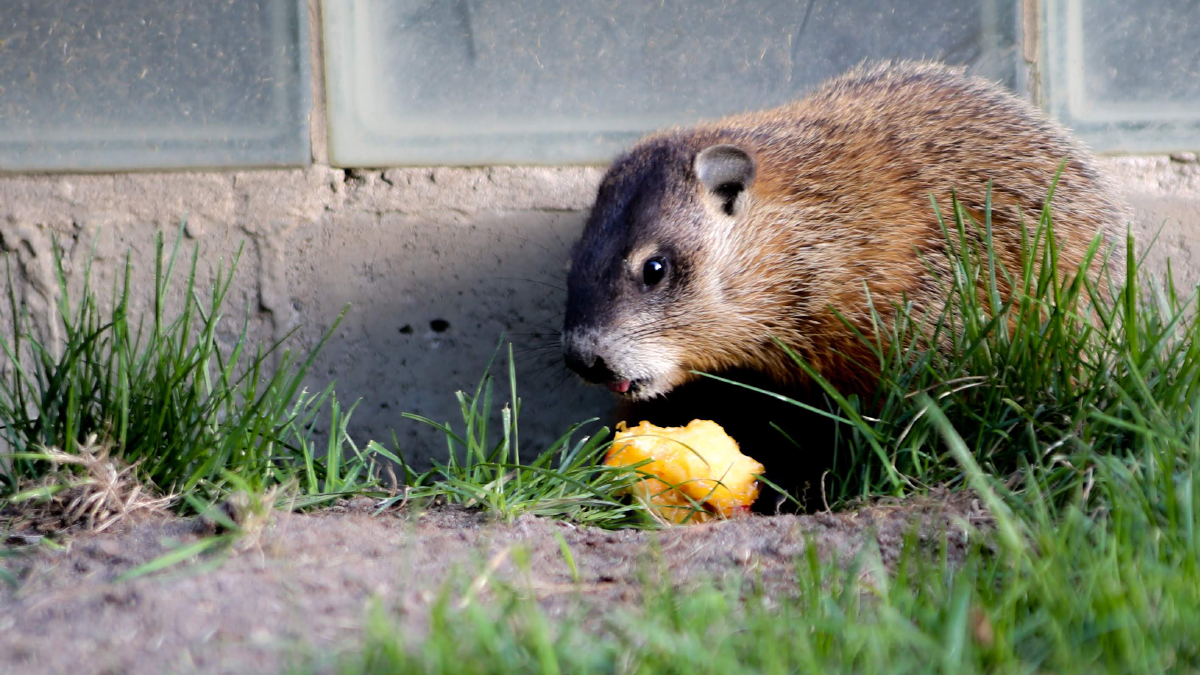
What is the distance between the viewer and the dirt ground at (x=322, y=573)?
162 centimetres

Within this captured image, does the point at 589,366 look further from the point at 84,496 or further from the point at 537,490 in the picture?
the point at 84,496

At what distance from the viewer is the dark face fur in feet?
11.0

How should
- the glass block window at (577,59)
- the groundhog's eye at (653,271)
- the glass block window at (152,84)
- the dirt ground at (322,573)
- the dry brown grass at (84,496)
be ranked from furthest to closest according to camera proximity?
1. the glass block window at (577,59)
2. the glass block window at (152,84)
3. the groundhog's eye at (653,271)
4. the dry brown grass at (84,496)
5. the dirt ground at (322,573)

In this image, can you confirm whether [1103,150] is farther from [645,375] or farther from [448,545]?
[448,545]

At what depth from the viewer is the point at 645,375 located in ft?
11.1

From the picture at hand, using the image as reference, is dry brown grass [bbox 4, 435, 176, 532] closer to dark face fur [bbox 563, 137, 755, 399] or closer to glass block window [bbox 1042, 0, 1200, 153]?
dark face fur [bbox 563, 137, 755, 399]

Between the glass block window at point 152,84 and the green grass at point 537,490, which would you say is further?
the glass block window at point 152,84

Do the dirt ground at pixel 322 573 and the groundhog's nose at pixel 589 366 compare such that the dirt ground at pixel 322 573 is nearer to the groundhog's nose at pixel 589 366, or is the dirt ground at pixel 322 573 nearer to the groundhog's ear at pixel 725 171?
the groundhog's nose at pixel 589 366

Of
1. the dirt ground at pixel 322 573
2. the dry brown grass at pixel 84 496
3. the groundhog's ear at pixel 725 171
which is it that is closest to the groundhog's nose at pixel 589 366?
the groundhog's ear at pixel 725 171

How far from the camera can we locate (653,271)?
345 centimetres

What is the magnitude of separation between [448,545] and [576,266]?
1493 mm

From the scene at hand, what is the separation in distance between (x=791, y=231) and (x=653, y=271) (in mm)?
502

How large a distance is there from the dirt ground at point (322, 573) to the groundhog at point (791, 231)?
0.96 meters

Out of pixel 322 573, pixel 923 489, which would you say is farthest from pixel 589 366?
pixel 322 573
